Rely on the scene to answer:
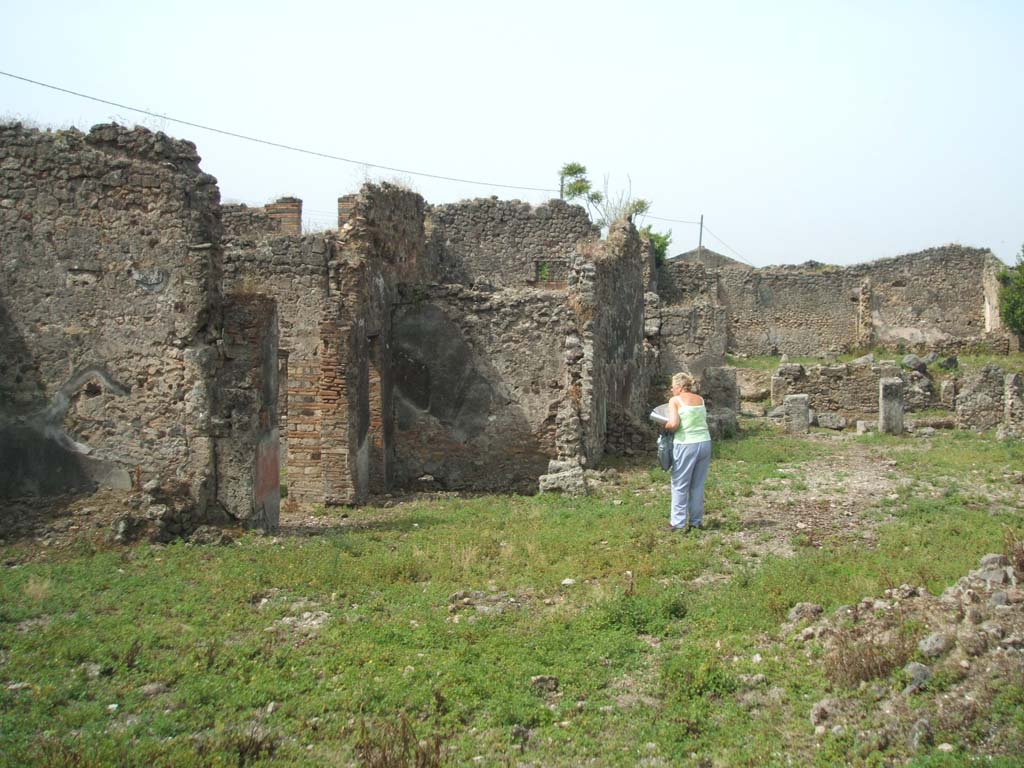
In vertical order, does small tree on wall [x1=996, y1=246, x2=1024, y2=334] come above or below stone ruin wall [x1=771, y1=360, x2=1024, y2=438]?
above

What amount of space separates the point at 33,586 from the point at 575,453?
8160mm

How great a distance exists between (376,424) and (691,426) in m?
5.83

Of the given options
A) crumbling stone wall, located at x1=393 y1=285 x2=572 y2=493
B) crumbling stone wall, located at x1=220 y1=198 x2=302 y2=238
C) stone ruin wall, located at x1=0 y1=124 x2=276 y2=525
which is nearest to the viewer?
stone ruin wall, located at x1=0 y1=124 x2=276 y2=525

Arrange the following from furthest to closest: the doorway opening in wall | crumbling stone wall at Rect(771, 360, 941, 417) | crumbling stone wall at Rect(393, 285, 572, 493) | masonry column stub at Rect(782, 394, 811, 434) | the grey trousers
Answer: crumbling stone wall at Rect(771, 360, 941, 417)
masonry column stub at Rect(782, 394, 811, 434)
crumbling stone wall at Rect(393, 285, 572, 493)
the doorway opening in wall
the grey trousers

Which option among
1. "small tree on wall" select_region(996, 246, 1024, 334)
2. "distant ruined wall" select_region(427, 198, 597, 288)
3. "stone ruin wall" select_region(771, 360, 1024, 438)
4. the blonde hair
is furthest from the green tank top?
"small tree on wall" select_region(996, 246, 1024, 334)

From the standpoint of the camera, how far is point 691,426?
978 centimetres

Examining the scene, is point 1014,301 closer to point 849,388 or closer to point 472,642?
point 849,388

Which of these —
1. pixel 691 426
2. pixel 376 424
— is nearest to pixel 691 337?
pixel 376 424

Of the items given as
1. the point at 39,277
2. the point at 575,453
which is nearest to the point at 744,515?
the point at 575,453

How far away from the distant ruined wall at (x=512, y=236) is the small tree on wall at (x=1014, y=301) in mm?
20300

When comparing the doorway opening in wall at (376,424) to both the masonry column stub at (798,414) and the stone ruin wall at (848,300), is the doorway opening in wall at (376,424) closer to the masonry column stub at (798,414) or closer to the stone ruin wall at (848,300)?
the masonry column stub at (798,414)

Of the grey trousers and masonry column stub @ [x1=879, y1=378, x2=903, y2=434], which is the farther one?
masonry column stub @ [x1=879, y1=378, x2=903, y2=434]

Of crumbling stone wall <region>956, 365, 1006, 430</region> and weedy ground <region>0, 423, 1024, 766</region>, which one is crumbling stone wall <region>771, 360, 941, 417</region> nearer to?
crumbling stone wall <region>956, 365, 1006, 430</region>

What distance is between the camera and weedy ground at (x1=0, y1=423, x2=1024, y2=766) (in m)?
4.72
